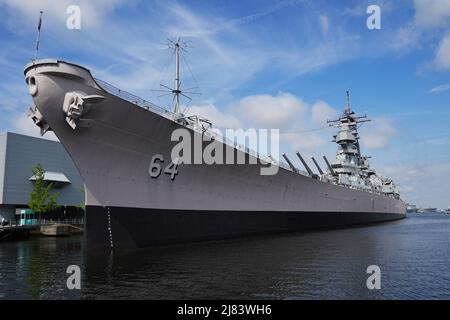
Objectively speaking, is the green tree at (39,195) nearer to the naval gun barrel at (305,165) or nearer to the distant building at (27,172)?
the distant building at (27,172)

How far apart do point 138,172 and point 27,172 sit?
23279 millimetres

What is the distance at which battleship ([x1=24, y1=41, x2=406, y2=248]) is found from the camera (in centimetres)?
1389

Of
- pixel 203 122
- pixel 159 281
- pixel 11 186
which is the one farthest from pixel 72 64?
pixel 11 186

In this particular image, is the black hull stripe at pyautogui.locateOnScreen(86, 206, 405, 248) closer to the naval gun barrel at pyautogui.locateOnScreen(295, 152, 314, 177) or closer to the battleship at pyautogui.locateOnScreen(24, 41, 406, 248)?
the battleship at pyautogui.locateOnScreen(24, 41, 406, 248)

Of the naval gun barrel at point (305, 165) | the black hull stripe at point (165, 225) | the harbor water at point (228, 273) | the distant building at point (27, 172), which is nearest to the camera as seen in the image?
the harbor water at point (228, 273)

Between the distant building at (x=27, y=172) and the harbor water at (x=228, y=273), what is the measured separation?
18.1 metres

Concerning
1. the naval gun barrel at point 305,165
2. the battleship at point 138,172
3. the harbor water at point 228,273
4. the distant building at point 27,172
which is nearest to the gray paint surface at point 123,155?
the battleship at point 138,172

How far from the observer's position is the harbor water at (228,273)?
9.34 meters

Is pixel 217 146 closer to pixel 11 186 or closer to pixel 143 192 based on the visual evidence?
pixel 143 192

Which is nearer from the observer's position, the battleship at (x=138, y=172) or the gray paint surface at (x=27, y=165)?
the battleship at (x=138, y=172)

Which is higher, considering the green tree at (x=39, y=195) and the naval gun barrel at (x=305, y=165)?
the naval gun barrel at (x=305, y=165)

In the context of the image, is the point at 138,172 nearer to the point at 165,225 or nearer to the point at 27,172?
the point at 165,225

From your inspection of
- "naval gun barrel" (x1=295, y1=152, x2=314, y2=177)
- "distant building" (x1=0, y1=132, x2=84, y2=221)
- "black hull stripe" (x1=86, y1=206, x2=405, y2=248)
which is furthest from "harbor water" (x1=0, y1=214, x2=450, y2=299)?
"distant building" (x1=0, y1=132, x2=84, y2=221)

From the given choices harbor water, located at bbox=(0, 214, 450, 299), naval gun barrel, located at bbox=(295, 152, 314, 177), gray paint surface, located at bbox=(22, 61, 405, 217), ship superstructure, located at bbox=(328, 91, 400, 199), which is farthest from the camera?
ship superstructure, located at bbox=(328, 91, 400, 199)
